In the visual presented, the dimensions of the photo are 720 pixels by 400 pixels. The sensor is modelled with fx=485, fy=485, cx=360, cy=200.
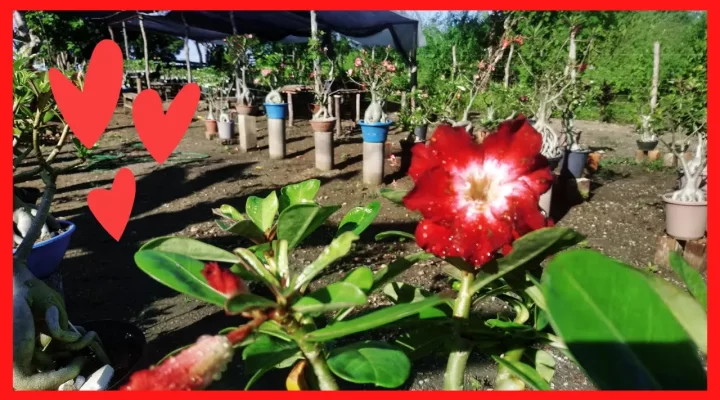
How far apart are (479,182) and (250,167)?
4922 millimetres

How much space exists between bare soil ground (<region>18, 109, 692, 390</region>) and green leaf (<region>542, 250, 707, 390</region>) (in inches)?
59.4

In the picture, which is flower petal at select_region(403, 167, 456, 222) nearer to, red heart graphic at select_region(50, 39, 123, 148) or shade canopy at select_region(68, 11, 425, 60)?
red heart graphic at select_region(50, 39, 123, 148)

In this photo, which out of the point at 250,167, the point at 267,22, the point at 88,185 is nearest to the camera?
the point at 88,185

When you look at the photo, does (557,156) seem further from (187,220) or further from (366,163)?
(187,220)

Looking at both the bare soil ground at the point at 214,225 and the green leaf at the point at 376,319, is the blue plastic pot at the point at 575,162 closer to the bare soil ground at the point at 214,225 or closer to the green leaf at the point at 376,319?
the bare soil ground at the point at 214,225

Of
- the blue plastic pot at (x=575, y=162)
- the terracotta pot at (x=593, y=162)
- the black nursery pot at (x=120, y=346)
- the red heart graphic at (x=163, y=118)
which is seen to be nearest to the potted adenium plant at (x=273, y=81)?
the blue plastic pot at (x=575, y=162)

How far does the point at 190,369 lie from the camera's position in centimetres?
26

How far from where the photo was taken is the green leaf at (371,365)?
0.34 meters

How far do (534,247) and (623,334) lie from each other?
0.07m

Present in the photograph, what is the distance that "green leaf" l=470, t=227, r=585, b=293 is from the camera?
0.31 m

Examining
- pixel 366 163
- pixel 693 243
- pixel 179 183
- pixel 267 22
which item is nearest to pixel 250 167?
pixel 179 183

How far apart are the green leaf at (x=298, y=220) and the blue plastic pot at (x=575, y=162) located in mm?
4365

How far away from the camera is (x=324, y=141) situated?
4.75 metres

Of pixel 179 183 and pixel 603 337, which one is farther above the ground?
pixel 603 337
